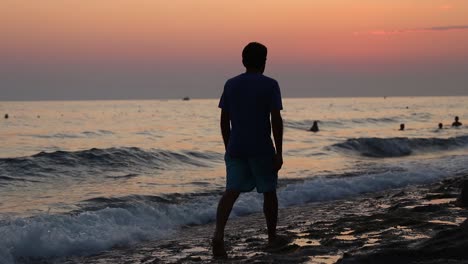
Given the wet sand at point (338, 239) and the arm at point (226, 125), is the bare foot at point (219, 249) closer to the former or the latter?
the wet sand at point (338, 239)

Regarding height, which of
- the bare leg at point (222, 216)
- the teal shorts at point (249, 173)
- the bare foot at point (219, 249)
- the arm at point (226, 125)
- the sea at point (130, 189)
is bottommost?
the sea at point (130, 189)

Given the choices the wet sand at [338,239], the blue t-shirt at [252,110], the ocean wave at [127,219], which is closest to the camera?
the wet sand at [338,239]

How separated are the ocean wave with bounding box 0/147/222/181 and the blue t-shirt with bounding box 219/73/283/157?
32.2ft

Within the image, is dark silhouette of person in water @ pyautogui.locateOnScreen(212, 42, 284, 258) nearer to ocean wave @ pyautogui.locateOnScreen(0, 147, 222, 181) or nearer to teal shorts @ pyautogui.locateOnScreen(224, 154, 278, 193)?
teal shorts @ pyautogui.locateOnScreen(224, 154, 278, 193)

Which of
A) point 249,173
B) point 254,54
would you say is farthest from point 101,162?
point 254,54

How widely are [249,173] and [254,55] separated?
1.18 metres

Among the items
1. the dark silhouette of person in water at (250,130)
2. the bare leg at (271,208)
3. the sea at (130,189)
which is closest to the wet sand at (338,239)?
the bare leg at (271,208)

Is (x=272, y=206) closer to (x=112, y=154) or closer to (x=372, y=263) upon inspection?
(x=372, y=263)

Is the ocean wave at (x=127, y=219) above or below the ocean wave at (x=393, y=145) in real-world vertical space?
below

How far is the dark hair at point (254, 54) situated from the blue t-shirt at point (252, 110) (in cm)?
13

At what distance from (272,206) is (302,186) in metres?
6.42

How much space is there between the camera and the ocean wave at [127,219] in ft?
22.6

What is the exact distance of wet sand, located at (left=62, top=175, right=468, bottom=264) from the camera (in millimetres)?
4633

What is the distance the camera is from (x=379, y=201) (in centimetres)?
1051
